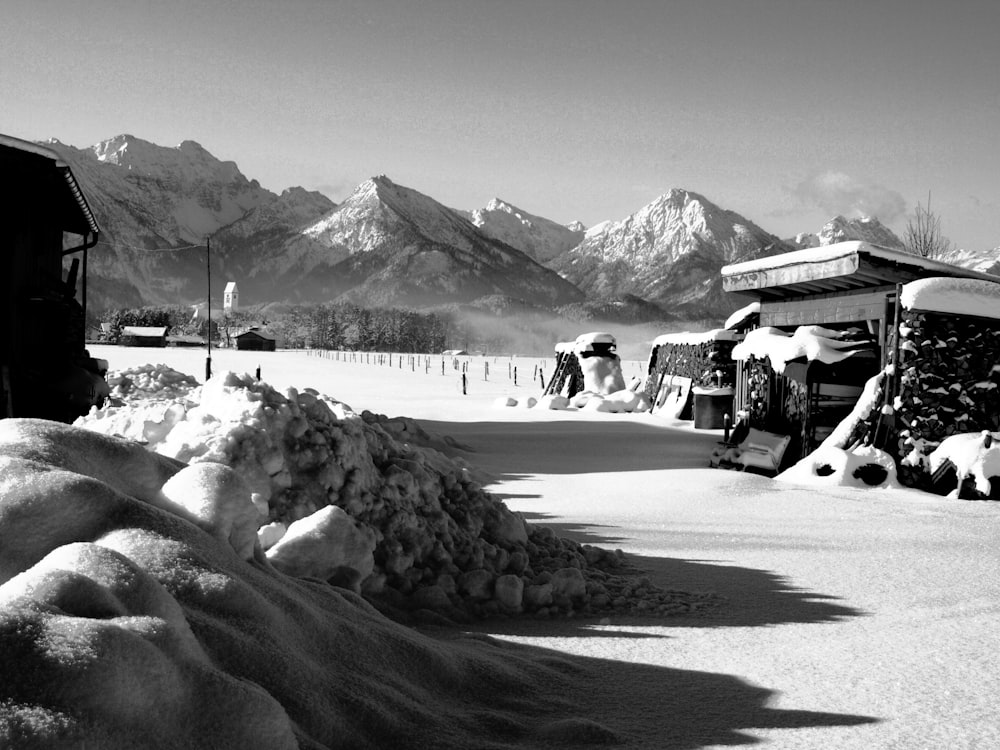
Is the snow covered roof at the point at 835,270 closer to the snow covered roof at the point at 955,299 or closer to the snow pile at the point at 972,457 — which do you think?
the snow covered roof at the point at 955,299

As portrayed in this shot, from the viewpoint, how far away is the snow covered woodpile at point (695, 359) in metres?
18.3

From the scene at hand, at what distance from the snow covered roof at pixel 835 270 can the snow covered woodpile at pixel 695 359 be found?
16.9 ft

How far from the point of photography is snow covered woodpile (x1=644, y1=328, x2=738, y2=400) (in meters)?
18.3

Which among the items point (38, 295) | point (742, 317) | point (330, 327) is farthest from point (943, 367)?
point (330, 327)

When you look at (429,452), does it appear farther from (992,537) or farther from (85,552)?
(85,552)

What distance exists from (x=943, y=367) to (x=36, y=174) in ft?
39.1

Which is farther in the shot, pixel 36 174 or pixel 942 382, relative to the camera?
pixel 36 174

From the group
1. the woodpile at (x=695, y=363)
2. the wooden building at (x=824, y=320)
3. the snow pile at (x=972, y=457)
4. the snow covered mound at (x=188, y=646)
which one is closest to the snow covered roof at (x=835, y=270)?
the wooden building at (x=824, y=320)

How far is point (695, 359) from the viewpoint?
788 inches

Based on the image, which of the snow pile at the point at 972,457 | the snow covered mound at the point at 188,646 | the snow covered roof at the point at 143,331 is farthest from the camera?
the snow covered roof at the point at 143,331

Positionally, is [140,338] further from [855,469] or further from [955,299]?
[955,299]

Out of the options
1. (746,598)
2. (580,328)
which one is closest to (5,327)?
(746,598)

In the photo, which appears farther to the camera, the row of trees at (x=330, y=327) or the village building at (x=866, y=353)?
the row of trees at (x=330, y=327)

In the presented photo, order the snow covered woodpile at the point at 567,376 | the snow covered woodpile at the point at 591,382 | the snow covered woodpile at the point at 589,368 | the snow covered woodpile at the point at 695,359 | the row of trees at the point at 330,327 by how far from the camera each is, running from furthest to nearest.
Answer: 1. the row of trees at the point at 330,327
2. the snow covered woodpile at the point at 567,376
3. the snow covered woodpile at the point at 589,368
4. the snow covered woodpile at the point at 591,382
5. the snow covered woodpile at the point at 695,359
